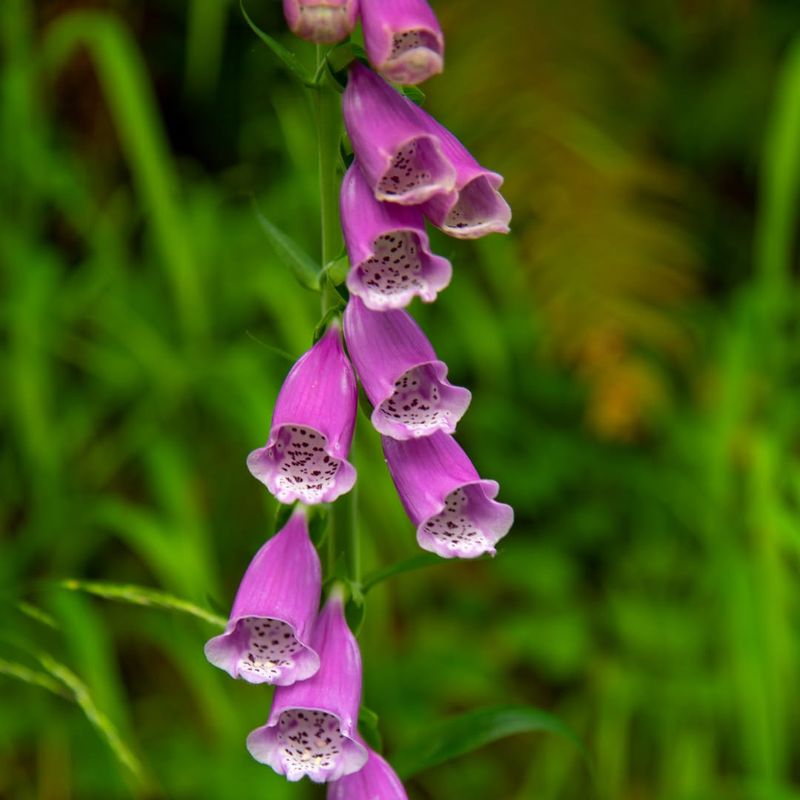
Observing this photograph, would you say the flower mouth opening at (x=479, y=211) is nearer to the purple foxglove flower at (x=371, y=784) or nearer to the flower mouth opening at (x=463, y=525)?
the flower mouth opening at (x=463, y=525)

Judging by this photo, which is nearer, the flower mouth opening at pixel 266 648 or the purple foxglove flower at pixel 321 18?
the purple foxglove flower at pixel 321 18

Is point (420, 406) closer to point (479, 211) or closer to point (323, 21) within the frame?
point (479, 211)

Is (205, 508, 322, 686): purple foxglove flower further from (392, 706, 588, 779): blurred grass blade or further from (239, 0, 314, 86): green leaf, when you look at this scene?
(239, 0, 314, 86): green leaf

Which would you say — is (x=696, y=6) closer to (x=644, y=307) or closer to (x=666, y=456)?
(x=644, y=307)

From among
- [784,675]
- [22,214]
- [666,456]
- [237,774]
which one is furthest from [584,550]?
[22,214]

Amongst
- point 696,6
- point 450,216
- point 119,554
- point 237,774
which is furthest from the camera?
point 696,6

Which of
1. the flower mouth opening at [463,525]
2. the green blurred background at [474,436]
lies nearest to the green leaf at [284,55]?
the flower mouth opening at [463,525]

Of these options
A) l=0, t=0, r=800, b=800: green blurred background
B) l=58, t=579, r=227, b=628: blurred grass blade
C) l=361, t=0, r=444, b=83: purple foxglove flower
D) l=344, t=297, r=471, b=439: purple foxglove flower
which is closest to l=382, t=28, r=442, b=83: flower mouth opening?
l=361, t=0, r=444, b=83: purple foxglove flower
